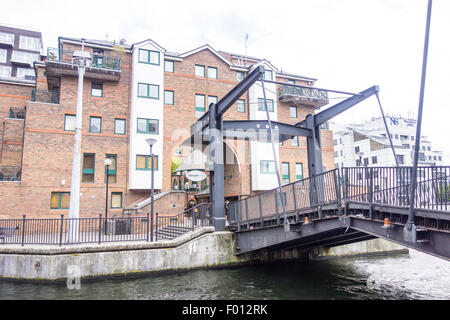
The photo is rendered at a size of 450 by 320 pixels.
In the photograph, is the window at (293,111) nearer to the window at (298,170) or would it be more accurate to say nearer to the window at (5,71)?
the window at (298,170)

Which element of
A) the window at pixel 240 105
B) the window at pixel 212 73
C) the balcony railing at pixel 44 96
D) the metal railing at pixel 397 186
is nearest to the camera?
the metal railing at pixel 397 186

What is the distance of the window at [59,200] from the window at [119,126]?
5579mm

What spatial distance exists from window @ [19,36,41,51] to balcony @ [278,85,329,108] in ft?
148

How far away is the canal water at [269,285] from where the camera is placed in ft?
35.2

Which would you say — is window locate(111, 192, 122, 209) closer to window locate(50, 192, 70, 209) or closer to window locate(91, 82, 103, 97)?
window locate(50, 192, 70, 209)

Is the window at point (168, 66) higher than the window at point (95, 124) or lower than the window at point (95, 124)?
higher

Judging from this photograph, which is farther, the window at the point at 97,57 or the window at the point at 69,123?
the window at the point at 97,57

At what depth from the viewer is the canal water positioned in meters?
10.7

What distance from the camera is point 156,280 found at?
12484 millimetres

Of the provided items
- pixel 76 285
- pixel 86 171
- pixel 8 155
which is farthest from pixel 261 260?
pixel 8 155

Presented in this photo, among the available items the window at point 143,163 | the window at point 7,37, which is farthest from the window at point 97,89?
the window at point 7,37

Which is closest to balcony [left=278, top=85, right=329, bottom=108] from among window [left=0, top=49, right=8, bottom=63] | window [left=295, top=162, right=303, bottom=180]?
window [left=295, top=162, right=303, bottom=180]
